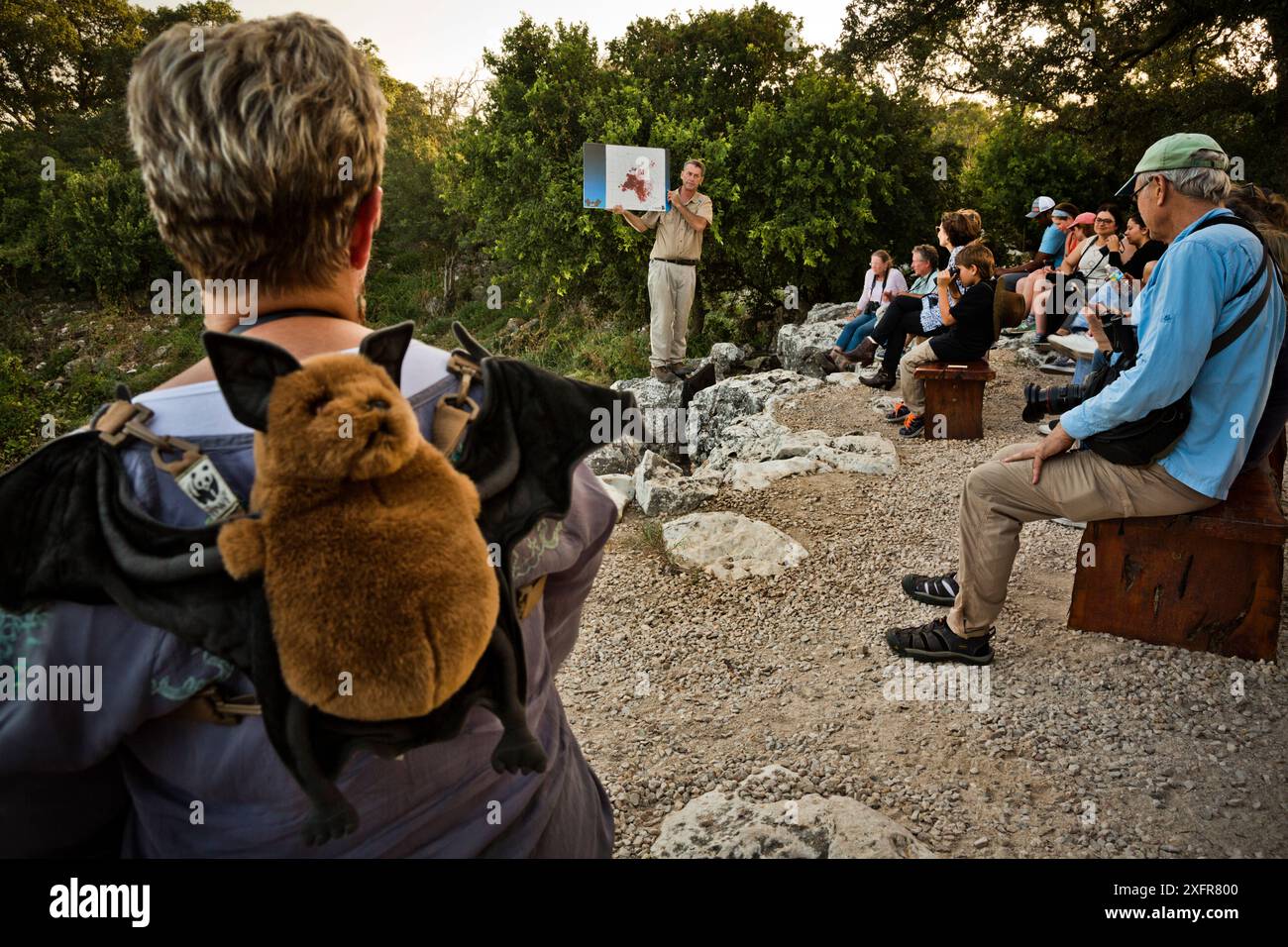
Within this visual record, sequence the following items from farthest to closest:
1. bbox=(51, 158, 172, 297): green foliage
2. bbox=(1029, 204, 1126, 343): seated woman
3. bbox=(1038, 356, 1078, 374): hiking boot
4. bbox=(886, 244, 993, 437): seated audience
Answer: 1. bbox=(51, 158, 172, 297): green foliage
2. bbox=(1038, 356, 1078, 374): hiking boot
3. bbox=(1029, 204, 1126, 343): seated woman
4. bbox=(886, 244, 993, 437): seated audience

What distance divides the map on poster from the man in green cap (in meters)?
6.48

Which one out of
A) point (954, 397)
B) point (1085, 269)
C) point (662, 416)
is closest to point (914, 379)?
point (954, 397)

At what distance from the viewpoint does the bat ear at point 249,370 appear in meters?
0.87

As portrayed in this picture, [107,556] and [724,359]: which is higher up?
[107,556]

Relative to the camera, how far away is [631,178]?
9.36 metres

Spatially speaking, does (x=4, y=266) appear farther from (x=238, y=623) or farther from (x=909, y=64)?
(x=238, y=623)

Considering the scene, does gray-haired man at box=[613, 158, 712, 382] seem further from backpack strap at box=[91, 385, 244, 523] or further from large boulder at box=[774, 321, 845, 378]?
backpack strap at box=[91, 385, 244, 523]

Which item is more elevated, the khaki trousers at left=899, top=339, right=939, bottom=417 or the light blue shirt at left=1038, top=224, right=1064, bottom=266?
the light blue shirt at left=1038, top=224, right=1064, bottom=266

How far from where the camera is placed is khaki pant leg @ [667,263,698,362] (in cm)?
1004

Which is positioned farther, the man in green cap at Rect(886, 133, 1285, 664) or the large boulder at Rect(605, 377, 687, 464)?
the large boulder at Rect(605, 377, 687, 464)

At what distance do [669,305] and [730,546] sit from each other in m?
5.75

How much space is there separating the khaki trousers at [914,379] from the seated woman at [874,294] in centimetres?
278

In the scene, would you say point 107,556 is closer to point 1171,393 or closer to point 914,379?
point 1171,393

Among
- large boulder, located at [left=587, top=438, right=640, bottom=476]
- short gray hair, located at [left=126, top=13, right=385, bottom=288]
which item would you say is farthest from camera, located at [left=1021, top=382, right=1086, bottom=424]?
large boulder, located at [left=587, top=438, right=640, bottom=476]
